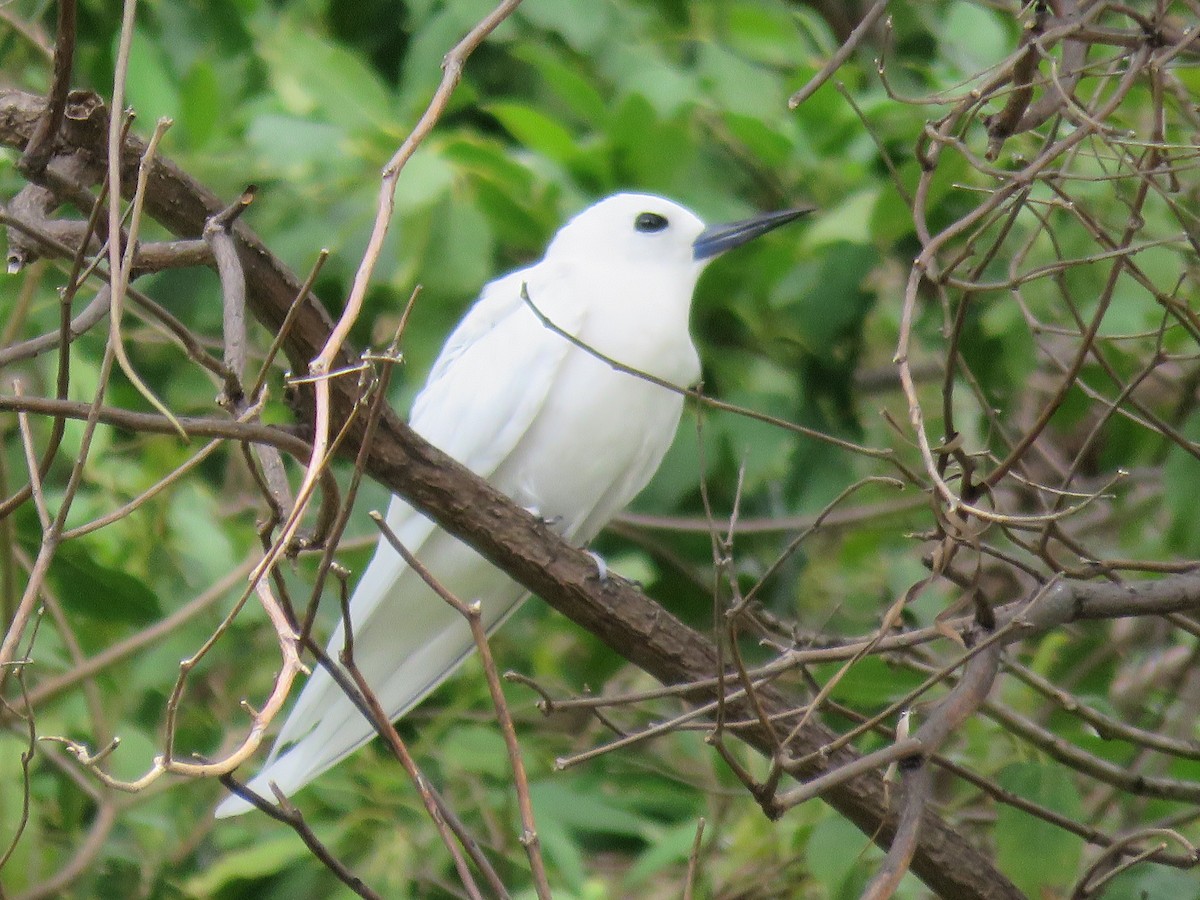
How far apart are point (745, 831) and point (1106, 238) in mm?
2221

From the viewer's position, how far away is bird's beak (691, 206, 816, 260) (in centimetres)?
397

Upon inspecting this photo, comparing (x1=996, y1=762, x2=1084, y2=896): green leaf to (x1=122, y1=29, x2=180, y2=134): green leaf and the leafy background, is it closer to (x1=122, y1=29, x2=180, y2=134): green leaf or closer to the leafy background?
the leafy background

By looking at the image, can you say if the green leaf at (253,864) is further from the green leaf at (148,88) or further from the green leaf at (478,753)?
the green leaf at (148,88)

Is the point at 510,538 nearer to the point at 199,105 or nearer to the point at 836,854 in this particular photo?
the point at 836,854

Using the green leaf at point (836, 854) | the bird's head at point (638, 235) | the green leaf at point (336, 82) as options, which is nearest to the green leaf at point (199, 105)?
the green leaf at point (336, 82)

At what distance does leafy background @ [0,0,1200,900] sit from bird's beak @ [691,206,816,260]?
0.29ft

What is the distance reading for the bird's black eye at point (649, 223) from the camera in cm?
412

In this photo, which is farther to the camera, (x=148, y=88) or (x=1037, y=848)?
(x=148, y=88)

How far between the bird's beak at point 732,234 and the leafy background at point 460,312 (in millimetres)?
88

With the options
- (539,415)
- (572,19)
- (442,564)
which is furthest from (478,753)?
(572,19)

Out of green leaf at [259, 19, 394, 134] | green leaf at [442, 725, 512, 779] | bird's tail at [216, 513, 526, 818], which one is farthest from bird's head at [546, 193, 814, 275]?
green leaf at [442, 725, 512, 779]

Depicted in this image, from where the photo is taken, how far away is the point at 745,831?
4.14 metres

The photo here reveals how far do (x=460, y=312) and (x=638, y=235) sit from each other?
1.70 ft

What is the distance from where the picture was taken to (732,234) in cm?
402
